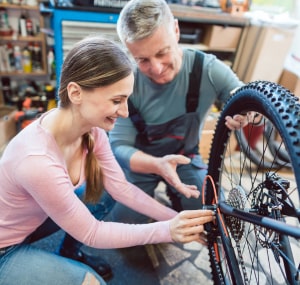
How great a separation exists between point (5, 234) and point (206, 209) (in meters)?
0.54

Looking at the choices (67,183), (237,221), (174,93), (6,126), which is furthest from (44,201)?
(6,126)

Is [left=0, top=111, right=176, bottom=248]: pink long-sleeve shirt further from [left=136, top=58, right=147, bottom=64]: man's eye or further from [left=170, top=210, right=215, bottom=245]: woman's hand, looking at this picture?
[left=136, top=58, right=147, bottom=64]: man's eye

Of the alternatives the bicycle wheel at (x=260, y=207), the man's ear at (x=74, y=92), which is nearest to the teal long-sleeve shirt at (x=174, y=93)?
the bicycle wheel at (x=260, y=207)

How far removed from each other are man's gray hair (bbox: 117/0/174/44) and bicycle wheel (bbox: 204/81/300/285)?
0.32 metres

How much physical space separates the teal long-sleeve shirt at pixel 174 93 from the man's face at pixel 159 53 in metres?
0.05

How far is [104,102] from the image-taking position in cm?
67

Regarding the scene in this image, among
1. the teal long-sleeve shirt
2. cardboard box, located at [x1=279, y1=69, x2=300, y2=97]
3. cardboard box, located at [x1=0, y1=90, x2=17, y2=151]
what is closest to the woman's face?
the teal long-sleeve shirt

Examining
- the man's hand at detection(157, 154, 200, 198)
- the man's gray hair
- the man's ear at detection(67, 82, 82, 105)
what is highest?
the man's gray hair

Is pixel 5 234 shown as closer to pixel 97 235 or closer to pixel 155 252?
pixel 97 235

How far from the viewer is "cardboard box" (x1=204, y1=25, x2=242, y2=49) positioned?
5.99 feet

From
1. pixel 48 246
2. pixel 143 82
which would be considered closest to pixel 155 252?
pixel 48 246

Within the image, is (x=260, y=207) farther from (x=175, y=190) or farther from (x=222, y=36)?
(x=222, y=36)

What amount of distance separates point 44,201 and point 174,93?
0.59 m

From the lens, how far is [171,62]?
3.01ft
